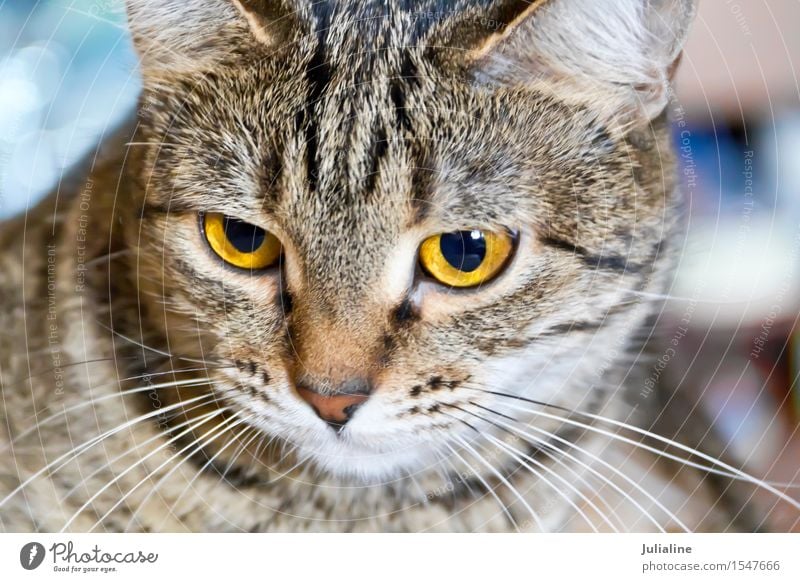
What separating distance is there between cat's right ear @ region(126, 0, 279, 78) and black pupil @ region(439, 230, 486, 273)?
0.62 ft

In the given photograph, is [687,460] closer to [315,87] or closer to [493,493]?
[493,493]

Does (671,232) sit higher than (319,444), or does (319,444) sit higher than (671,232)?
(671,232)

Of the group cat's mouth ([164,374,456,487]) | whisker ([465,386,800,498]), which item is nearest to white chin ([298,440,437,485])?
cat's mouth ([164,374,456,487])

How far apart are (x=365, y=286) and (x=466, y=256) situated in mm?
75

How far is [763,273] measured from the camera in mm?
582

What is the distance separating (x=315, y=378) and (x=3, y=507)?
0.31 m

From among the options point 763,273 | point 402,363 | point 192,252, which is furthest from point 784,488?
point 192,252

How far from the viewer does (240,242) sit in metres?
0.51

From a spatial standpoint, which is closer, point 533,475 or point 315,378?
point 315,378

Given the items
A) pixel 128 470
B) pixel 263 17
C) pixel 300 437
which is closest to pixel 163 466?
pixel 128 470

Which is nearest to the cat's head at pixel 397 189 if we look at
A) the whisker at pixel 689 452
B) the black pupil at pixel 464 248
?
the black pupil at pixel 464 248

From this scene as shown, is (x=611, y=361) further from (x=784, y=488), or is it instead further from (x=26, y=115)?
(x=26, y=115)
